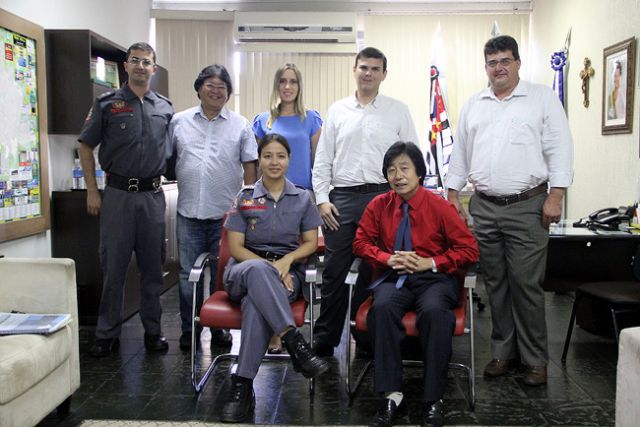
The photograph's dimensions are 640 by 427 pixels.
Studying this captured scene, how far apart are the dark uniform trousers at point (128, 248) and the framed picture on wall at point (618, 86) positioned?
10.2 feet

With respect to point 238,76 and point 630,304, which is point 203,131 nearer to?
Result: point 630,304

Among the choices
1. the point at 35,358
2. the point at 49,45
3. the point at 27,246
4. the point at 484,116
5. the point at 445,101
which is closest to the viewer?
the point at 35,358

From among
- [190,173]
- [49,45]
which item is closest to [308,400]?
[190,173]

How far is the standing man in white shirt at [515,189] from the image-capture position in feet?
9.83

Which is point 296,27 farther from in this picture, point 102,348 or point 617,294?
point 617,294

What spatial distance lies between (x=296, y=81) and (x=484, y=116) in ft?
3.63

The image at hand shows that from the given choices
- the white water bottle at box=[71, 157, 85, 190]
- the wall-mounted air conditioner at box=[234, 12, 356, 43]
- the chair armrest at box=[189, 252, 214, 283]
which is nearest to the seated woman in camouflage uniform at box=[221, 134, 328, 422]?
the chair armrest at box=[189, 252, 214, 283]

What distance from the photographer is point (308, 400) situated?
291 centimetres

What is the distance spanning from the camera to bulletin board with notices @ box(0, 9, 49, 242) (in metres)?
3.53

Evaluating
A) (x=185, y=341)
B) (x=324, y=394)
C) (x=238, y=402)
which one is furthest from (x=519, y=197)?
(x=185, y=341)

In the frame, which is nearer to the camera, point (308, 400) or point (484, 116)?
point (308, 400)

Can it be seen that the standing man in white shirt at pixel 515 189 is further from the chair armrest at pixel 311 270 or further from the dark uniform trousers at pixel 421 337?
the chair armrest at pixel 311 270

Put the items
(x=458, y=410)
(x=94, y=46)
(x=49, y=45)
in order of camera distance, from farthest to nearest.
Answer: (x=94, y=46) → (x=49, y=45) → (x=458, y=410)

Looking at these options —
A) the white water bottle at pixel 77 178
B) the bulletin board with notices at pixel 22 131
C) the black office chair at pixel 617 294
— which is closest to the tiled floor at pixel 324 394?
the black office chair at pixel 617 294
